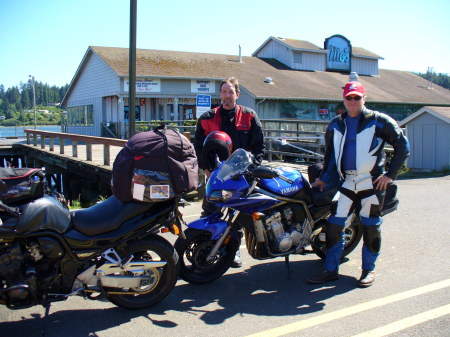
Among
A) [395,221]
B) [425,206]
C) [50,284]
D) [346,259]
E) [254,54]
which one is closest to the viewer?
[50,284]

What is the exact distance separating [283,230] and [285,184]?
45 centimetres

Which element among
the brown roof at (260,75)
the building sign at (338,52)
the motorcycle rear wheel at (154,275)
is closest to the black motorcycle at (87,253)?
the motorcycle rear wheel at (154,275)

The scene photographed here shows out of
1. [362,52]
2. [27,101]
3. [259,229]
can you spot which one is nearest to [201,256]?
[259,229]

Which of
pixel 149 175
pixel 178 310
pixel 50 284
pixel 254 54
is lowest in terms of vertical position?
pixel 178 310

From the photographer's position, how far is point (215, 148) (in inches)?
186

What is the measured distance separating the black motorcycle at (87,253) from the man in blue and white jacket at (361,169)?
1.68 meters

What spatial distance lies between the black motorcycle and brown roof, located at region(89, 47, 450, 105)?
22843mm

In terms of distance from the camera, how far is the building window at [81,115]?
3072cm

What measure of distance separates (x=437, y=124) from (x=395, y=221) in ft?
21.3

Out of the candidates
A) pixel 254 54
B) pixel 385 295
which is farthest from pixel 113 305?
pixel 254 54

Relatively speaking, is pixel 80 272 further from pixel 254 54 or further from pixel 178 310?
pixel 254 54

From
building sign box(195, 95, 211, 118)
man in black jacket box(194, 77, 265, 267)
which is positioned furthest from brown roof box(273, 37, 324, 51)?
man in black jacket box(194, 77, 265, 267)

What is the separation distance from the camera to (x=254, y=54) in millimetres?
39188

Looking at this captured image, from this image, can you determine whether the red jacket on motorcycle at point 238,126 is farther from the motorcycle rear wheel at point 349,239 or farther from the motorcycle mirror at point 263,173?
the motorcycle rear wheel at point 349,239
